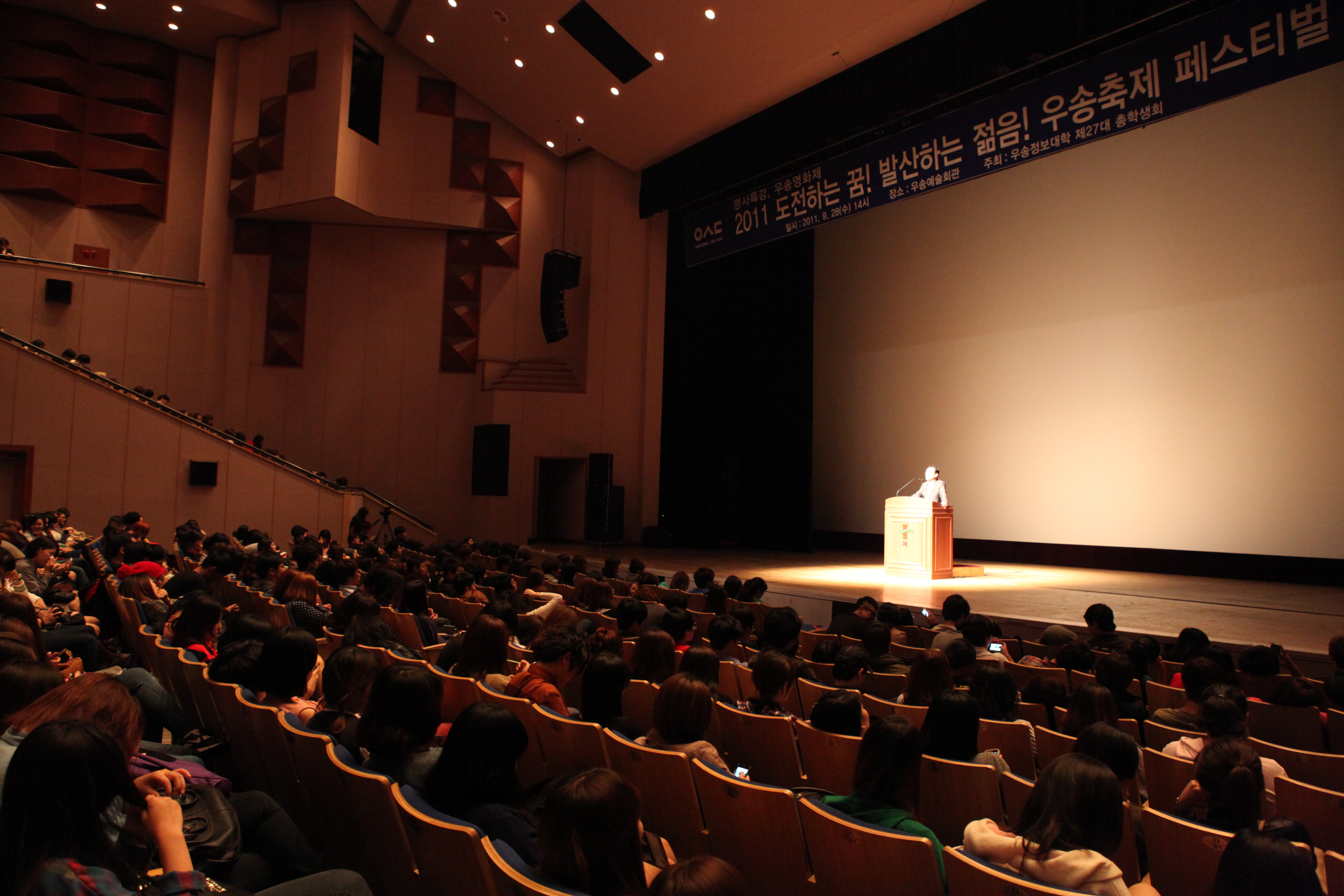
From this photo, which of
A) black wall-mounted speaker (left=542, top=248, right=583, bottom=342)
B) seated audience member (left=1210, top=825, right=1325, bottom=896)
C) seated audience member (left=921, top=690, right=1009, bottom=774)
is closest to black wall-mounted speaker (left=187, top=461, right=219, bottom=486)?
black wall-mounted speaker (left=542, top=248, right=583, bottom=342)

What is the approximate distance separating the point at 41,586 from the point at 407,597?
283 cm

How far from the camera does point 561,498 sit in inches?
600

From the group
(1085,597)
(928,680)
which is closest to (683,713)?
(928,680)

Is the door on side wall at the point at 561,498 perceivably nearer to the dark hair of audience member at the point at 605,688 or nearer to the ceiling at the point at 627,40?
the ceiling at the point at 627,40

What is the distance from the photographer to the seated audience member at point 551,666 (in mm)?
3188

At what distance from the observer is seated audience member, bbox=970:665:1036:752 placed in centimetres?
315

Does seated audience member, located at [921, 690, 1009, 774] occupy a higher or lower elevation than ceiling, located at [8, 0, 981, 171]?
lower

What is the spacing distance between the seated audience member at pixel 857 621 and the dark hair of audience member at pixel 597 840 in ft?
11.7

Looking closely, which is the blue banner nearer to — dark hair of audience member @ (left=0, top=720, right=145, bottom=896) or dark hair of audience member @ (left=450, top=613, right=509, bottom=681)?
dark hair of audience member @ (left=450, top=613, right=509, bottom=681)

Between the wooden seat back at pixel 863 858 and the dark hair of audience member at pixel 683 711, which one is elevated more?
the dark hair of audience member at pixel 683 711

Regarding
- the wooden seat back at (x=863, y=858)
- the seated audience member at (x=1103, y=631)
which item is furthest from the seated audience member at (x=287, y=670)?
the seated audience member at (x=1103, y=631)

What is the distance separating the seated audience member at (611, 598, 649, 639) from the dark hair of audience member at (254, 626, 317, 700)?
7.12 feet

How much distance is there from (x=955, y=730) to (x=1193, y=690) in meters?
1.37

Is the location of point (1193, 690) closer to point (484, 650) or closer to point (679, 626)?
point (679, 626)
